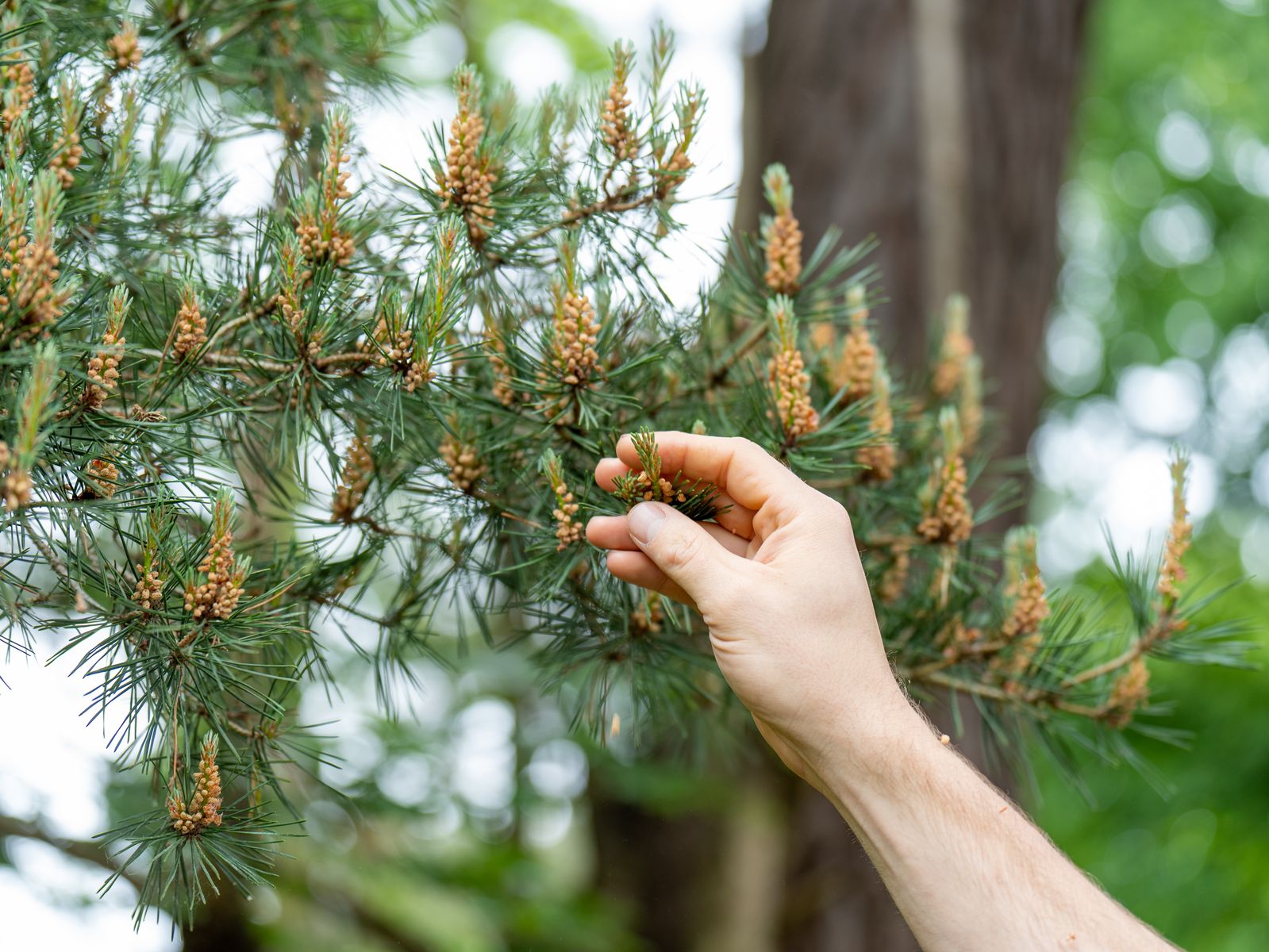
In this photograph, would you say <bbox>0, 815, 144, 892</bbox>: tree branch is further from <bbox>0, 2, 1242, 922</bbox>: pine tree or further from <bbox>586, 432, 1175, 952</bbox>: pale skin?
<bbox>586, 432, 1175, 952</bbox>: pale skin

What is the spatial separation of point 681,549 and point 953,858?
0.92ft

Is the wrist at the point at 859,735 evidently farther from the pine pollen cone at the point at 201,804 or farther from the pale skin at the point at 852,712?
the pine pollen cone at the point at 201,804

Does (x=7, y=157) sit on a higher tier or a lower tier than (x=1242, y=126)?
lower

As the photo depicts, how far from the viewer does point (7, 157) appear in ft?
1.80

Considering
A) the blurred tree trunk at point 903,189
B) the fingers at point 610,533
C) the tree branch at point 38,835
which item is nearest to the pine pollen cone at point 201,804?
the fingers at point 610,533

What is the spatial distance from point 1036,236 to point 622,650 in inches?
58.0

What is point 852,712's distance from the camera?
68 centimetres

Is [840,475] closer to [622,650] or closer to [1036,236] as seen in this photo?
[622,650]

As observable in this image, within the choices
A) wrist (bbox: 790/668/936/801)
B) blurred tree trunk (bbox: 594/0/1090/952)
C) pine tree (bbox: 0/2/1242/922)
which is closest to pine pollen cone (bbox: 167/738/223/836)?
pine tree (bbox: 0/2/1242/922)

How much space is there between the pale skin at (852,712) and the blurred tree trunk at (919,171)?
40.8 inches

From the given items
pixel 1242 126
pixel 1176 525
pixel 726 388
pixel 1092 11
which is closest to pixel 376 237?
pixel 726 388

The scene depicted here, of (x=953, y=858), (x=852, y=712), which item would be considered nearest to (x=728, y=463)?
(x=852, y=712)

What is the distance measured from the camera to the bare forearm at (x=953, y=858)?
2.18 ft

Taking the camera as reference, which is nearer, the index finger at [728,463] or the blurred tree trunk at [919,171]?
the index finger at [728,463]
